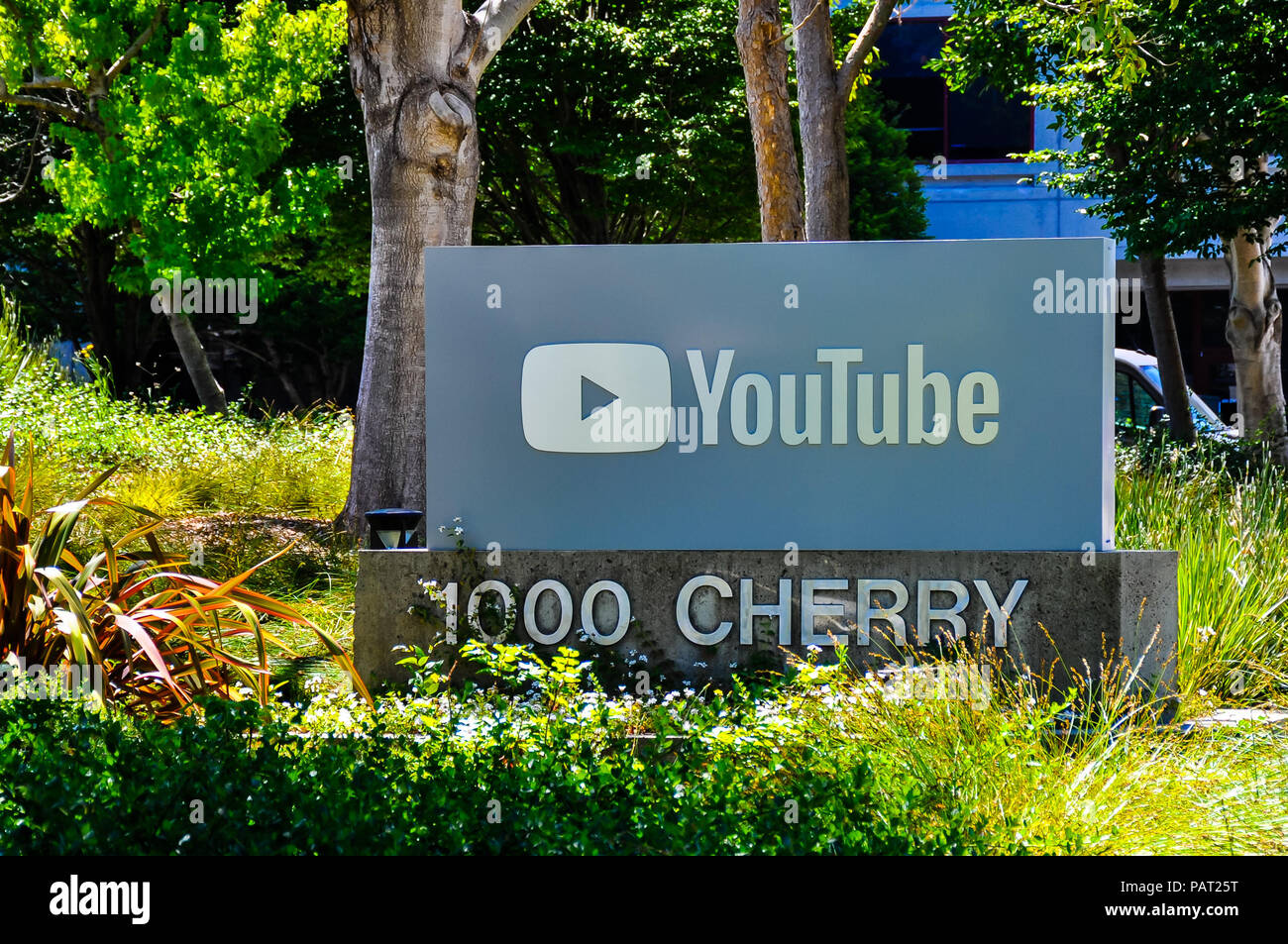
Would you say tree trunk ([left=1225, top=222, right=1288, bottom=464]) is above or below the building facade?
below

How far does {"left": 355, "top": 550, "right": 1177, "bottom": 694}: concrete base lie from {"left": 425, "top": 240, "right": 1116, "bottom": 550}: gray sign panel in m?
0.11

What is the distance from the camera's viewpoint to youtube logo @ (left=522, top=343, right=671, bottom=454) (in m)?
5.70

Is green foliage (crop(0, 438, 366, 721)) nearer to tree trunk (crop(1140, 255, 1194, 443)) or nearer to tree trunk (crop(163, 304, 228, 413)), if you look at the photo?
tree trunk (crop(1140, 255, 1194, 443))

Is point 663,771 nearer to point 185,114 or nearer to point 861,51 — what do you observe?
point 861,51

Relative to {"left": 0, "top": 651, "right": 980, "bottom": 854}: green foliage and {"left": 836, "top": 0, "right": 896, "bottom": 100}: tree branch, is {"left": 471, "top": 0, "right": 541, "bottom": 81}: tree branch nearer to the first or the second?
{"left": 836, "top": 0, "right": 896, "bottom": 100}: tree branch

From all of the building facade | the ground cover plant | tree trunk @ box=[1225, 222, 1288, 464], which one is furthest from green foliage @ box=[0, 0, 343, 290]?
the building facade

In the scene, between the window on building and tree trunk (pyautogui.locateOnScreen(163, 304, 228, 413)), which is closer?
tree trunk (pyautogui.locateOnScreen(163, 304, 228, 413))

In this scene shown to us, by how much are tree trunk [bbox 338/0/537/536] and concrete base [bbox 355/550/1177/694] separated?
2.81 metres

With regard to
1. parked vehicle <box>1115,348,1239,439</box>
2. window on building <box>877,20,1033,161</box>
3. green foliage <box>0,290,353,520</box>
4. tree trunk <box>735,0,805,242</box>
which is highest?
window on building <box>877,20,1033,161</box>

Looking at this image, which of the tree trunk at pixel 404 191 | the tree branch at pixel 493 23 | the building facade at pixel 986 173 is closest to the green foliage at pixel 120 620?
the tree trunk at pixel 404 191

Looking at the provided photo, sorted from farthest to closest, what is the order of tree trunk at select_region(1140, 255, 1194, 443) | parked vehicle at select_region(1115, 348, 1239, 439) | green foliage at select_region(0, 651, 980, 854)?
1. parked vehicle at select_region(1115, 348, 1239, 439)
2. tree trunk at select_region(1140, 255, 1194, 443)
3. green foliage at select_region(0, 651, 980, 854)

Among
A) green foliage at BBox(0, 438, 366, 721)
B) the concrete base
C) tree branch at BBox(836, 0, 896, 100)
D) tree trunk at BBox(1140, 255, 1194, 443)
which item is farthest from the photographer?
tree trunk at BBox(1140, 255, 1194, 443)

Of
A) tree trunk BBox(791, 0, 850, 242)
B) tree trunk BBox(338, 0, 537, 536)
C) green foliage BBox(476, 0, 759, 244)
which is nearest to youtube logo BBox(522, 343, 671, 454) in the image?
tree trunk BBox(338, 0, 537, 536)

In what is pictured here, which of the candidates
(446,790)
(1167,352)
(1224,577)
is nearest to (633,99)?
(1167,352)
